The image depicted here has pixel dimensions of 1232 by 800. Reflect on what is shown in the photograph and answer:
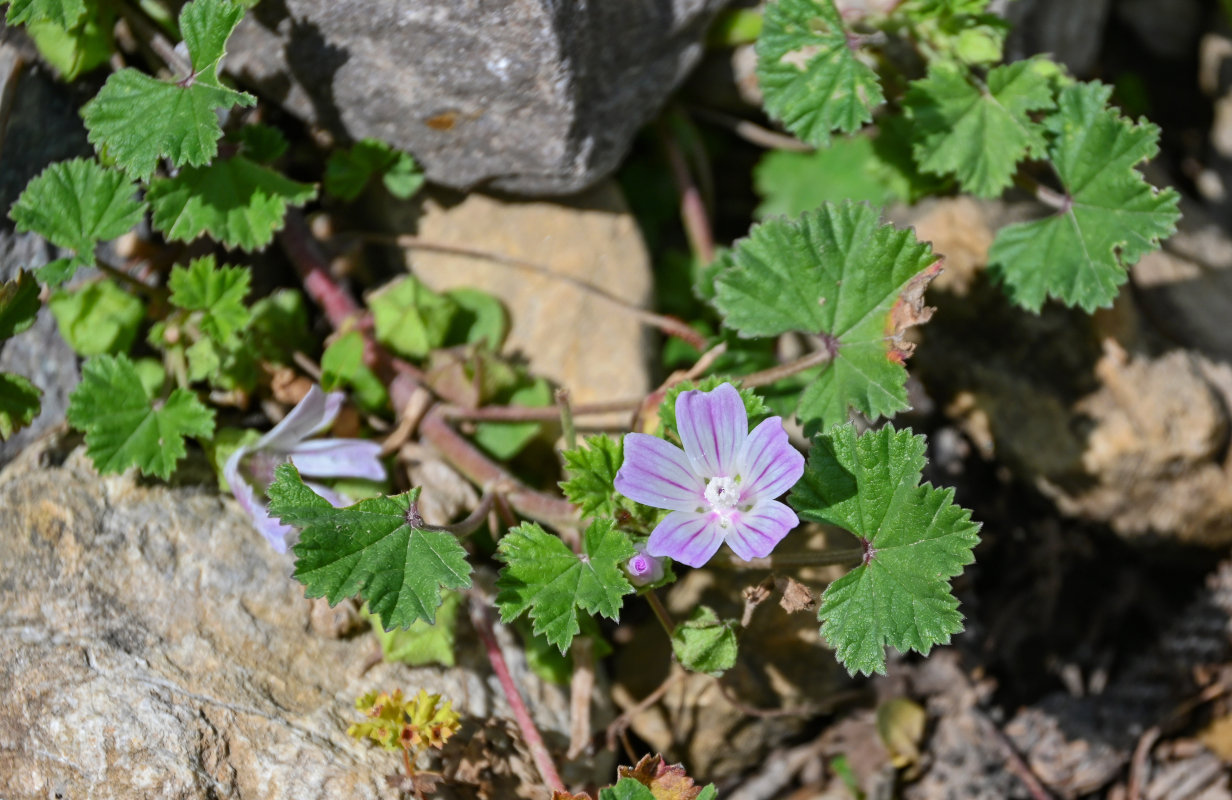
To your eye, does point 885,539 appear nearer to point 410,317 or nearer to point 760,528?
point 760,528

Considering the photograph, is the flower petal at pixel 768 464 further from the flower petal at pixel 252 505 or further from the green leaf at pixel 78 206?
the green leaf at pixel 78 206

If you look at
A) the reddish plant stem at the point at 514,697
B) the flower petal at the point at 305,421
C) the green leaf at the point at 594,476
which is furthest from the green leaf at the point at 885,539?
the flower petal at the point at 305,421

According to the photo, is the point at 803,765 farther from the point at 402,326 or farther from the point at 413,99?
the point at 413,99

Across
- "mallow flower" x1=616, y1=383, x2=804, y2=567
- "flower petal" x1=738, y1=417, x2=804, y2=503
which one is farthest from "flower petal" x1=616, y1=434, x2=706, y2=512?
"flower petal" x1=738, y1=417, x2=804, y2=503

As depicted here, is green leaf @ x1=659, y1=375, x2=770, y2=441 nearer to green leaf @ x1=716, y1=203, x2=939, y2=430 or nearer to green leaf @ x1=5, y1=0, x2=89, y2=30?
green leaf @ x1=716, y1=203, x2=939, y2=430

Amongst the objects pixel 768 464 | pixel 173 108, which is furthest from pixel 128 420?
pixel 768 464

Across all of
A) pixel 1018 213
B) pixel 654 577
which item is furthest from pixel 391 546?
pixel 1018 213
